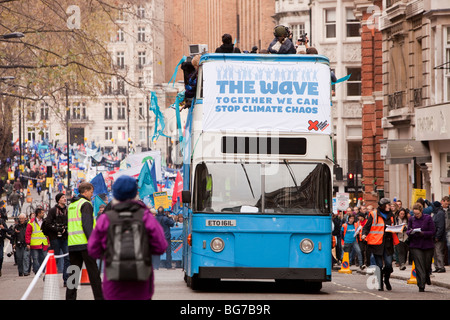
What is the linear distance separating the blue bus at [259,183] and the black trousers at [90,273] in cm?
272

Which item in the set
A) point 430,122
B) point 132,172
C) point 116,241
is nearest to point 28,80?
point 132,172

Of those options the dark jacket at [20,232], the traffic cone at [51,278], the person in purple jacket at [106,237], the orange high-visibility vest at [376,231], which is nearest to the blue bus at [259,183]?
the orange high-visibility vest at [376,231]

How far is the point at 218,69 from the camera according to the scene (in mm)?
17812

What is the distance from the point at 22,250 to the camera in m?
28.9

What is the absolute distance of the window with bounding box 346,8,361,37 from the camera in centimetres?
6159

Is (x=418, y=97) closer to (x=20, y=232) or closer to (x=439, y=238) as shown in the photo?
(x=439, y=238)

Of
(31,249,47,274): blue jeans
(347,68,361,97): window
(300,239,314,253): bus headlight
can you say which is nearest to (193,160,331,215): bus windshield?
(300,239,314,253): bus headlight

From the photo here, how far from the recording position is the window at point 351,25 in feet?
202

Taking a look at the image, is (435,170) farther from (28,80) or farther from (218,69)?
(218,69)

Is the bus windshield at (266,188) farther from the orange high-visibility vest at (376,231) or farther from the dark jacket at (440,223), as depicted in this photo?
the dark jacket at (440,223)

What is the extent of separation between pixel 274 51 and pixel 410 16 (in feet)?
63.4

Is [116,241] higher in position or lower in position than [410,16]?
lower

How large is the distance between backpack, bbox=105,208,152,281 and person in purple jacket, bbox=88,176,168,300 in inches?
2.8

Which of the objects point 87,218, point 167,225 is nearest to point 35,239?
point 167,225
